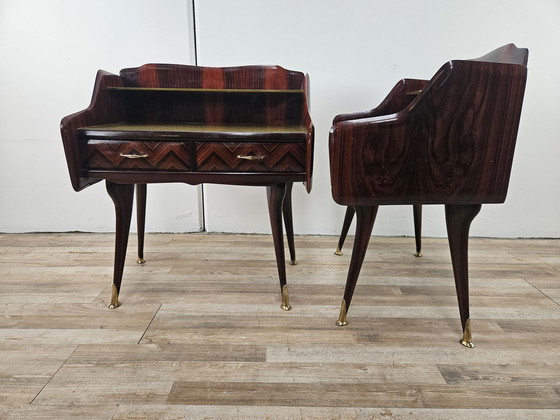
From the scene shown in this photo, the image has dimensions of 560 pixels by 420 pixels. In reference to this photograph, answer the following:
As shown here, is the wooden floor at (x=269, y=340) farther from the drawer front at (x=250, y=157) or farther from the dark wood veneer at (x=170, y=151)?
the drawer front at (x=250, y=157)

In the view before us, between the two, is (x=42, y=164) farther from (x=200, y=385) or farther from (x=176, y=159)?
(x=200, y=385)

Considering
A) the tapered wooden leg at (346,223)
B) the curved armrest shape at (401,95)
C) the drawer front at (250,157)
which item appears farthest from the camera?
the tapered wooden leg at (346,223)

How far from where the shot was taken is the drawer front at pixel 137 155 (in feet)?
3.95

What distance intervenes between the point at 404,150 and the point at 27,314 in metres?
1.45

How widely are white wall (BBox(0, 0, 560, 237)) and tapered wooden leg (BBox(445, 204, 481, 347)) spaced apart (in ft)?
3.71

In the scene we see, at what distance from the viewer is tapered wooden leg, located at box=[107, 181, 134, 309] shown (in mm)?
1303

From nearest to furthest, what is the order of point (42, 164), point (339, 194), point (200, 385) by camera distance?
1. point (200, 385)
2. point (339, 194)
3. point (42, 164)

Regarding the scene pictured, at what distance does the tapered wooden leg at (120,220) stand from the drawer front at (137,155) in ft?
0.33

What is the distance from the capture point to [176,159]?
1.22m

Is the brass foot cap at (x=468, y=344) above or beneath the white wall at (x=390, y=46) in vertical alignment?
beneath

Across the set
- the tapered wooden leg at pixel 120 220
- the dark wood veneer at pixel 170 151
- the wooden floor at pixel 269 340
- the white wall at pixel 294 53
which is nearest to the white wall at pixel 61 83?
the white wall at pixel 294 53

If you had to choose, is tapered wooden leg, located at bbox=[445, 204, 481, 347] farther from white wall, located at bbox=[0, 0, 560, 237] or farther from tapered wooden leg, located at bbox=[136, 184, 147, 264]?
tapered wooden leg, located at bbox=[136, 184, 147, 264]

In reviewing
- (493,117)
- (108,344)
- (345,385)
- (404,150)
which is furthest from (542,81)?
(108,344)

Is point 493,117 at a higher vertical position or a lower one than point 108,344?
higher
